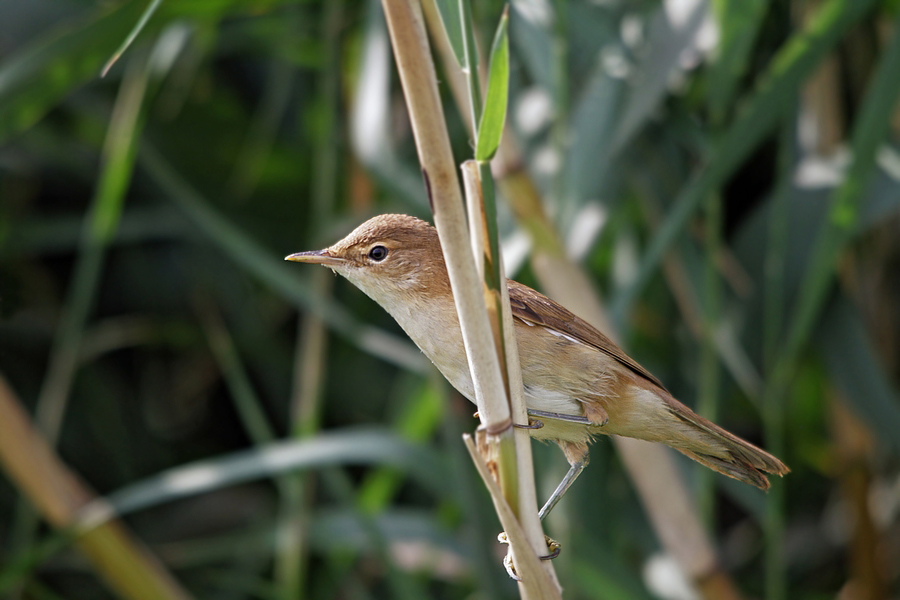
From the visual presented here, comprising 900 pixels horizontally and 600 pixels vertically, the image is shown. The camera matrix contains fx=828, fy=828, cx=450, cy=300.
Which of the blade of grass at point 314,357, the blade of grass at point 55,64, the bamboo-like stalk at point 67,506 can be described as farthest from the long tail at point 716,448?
the bamboo-like stalk at point 67,506

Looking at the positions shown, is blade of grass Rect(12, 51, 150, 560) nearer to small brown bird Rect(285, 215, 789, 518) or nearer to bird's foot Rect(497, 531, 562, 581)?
small brown bird Rect(285, 215, 789, 518)

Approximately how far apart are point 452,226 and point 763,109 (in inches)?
42.7

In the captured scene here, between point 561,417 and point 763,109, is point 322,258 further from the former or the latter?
point 763,109

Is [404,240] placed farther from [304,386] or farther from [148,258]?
[148,258]

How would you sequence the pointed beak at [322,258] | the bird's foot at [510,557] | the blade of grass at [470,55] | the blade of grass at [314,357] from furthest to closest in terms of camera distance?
the blade of grass at [314,357] → the pointed beak at [322,258] → the bird's foot at [510,557] → the blade of grass at [470,55]

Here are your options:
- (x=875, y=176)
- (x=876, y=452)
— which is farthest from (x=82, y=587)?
(x=875, y=176)

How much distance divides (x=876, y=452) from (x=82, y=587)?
9.58ft

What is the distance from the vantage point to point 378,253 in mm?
1257

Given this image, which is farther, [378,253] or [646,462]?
[646,462]

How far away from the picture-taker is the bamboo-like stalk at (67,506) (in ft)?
7.23

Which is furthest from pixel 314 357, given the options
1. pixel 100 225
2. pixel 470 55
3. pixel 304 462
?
pixel 470 55

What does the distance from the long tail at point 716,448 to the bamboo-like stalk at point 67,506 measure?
1669mm

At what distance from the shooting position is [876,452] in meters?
2.54

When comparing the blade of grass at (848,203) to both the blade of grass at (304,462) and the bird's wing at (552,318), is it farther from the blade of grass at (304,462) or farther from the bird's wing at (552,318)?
the blade of grass at (304,462)
